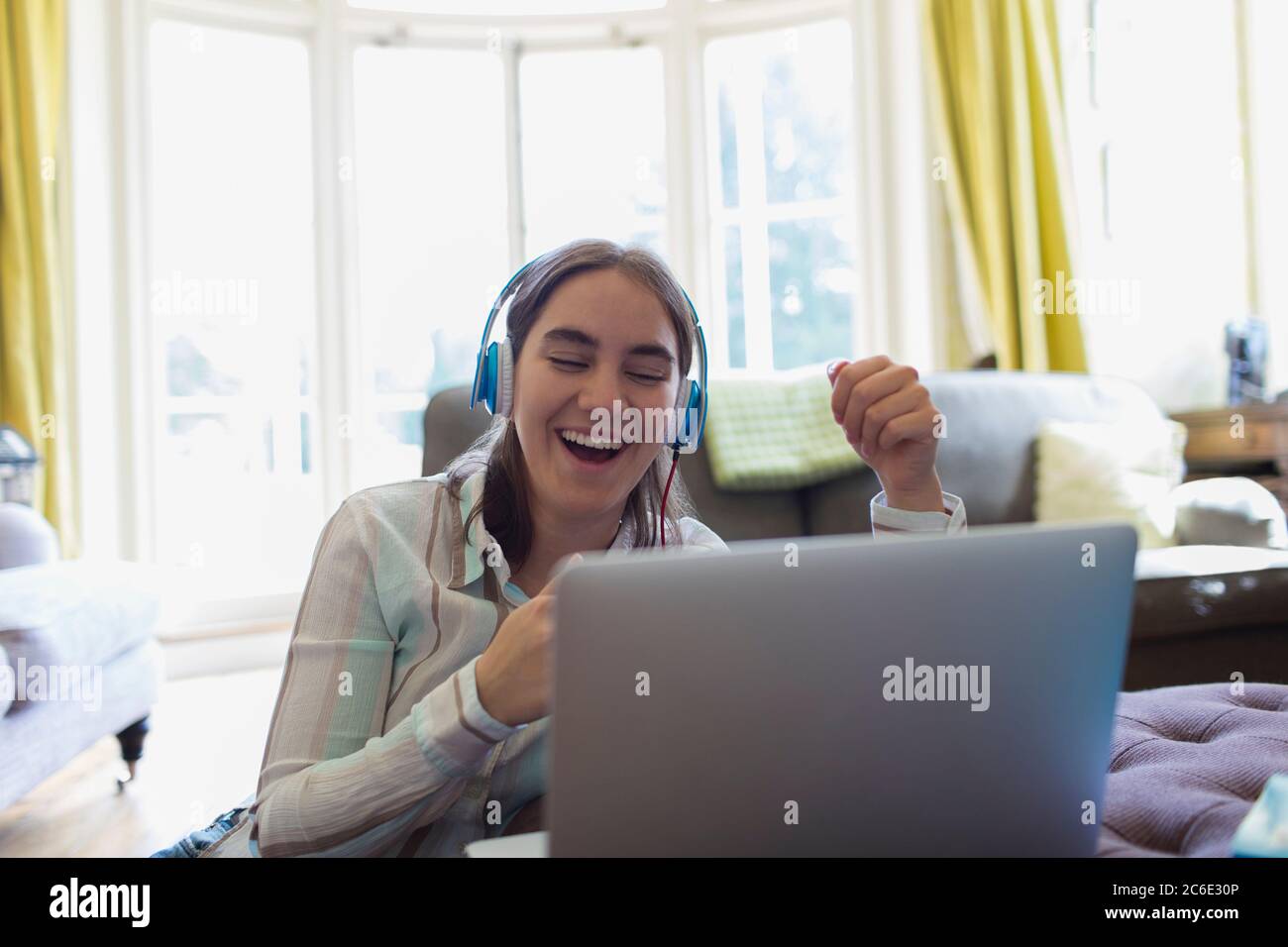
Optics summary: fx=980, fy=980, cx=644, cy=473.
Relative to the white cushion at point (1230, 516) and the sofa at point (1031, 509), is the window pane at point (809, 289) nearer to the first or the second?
the sofa at point (1031, 509)

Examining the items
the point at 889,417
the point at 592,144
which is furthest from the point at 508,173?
the point at 889,417

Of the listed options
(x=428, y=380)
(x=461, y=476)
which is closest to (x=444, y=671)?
(x=461, y=476)

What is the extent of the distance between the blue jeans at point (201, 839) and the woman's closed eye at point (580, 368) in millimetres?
554

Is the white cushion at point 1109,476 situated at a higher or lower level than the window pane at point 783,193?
lower

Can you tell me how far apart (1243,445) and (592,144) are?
2.82 metres

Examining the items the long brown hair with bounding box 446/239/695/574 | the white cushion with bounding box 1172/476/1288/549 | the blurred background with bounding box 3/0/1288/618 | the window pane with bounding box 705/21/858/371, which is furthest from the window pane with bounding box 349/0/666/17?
the long brown hair with bounding box 446/239/695/574

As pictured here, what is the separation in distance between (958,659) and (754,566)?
0.41 ft

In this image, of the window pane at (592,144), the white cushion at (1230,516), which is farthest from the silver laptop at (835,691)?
the window pane at (592,144)

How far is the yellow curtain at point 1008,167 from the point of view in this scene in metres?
3.76

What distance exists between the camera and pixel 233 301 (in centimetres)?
396

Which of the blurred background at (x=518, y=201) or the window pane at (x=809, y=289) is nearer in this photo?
the blurred background at (x=518, y=201)

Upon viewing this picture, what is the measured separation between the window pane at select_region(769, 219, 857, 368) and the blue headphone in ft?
11.0

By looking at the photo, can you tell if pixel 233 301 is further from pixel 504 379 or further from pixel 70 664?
pixel 504 379
